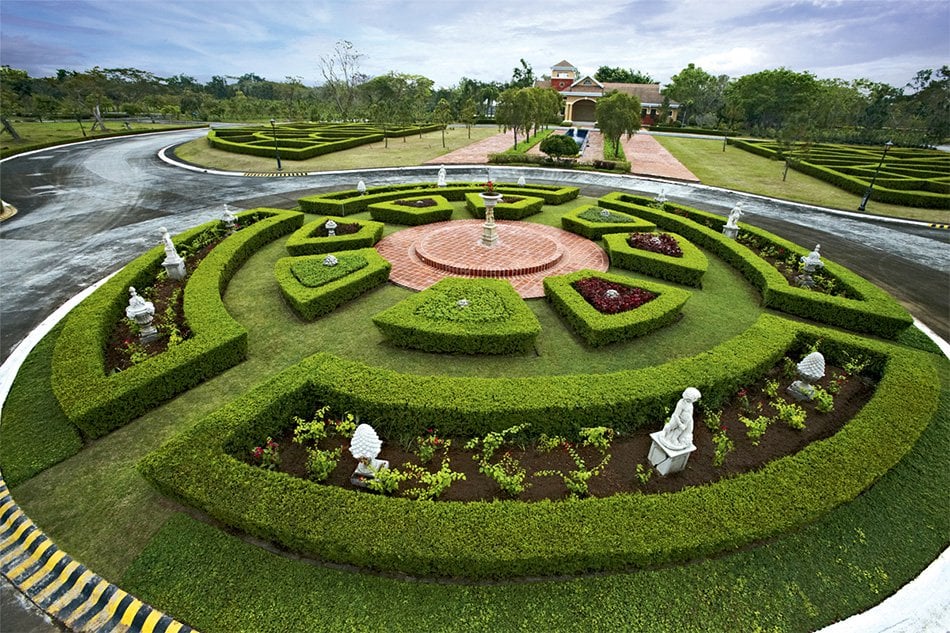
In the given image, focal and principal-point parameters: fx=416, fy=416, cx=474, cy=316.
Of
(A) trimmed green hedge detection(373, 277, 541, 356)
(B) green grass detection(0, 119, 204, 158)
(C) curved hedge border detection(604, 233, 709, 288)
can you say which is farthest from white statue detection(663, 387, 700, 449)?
(B) green grass detection(0, 119, 204, 158)

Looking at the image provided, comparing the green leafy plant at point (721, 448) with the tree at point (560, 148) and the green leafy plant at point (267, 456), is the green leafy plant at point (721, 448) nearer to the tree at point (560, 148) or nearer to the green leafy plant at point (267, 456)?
the green leafy plant at point (267, 456)

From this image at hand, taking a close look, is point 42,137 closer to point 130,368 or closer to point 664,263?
point 130,368

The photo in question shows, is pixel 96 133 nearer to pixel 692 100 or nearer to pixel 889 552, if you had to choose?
pixel 889 552

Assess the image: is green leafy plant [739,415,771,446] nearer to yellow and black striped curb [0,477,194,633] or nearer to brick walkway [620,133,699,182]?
yellow and black striped curb [0,477,194,633]

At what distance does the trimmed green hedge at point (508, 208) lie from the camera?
2055cm

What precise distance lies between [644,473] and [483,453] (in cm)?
274

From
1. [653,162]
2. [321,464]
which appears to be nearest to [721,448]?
[321,464]

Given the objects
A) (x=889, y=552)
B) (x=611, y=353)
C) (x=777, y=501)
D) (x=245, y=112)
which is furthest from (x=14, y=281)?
(x=245, y=112)

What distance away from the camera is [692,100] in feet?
248

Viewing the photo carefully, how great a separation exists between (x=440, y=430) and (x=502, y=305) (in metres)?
4.41

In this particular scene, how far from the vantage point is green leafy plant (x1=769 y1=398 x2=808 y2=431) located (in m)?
7.96

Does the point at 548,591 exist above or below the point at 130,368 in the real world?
below

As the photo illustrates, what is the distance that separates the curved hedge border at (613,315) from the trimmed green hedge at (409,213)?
882cm

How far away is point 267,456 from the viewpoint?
7.02 metres
